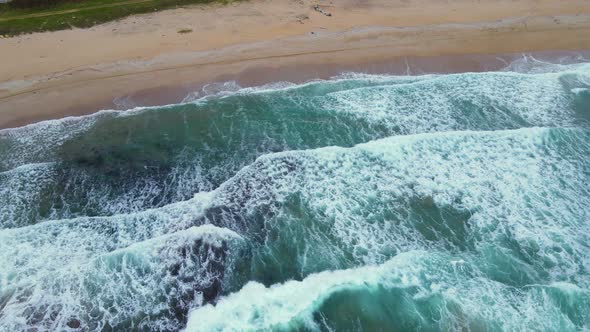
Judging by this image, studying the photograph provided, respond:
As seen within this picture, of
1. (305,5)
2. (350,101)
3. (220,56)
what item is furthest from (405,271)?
(305,5)

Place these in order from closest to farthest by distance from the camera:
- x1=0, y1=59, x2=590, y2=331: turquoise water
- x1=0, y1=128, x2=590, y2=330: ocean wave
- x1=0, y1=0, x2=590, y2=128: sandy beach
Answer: x1=0, y1=59, x2=590, y2=331: turquoise water < x1=0, y1=128, x2=590, y2=330: ocean wave < x1=0, y1=0, x2=590, y2=128: sandy beach

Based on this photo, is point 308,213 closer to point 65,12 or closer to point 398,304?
point 398,304

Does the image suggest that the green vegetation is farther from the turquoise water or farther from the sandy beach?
the turquoise water

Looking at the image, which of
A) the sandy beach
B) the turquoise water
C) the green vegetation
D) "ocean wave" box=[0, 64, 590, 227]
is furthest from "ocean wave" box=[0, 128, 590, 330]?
the green vegetation

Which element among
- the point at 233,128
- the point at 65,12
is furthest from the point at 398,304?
the point at 65,12

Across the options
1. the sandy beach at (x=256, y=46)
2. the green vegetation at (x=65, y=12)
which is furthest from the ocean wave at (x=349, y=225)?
the green vegetation at (x=65, y=12)

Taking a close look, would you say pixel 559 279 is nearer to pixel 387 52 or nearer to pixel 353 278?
pixel 353 278
